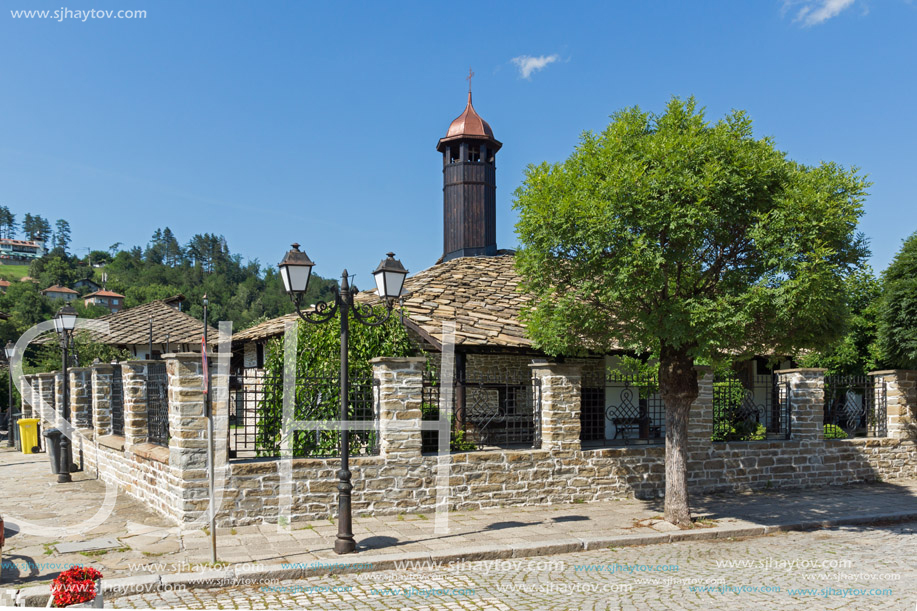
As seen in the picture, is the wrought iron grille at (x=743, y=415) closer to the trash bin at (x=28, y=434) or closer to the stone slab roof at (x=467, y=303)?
the stone slab roof at (x=467, y=303)

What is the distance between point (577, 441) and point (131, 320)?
20758 mm

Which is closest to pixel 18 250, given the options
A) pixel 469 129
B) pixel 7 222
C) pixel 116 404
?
pixel 7 222

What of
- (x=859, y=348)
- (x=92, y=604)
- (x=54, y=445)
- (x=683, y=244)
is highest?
(x=683, y=244)

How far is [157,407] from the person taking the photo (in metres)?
10.3

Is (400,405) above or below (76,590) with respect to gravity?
above

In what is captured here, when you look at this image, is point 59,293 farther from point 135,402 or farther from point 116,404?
point 135,402

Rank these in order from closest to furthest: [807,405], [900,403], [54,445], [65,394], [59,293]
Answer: [54,445], [807,405], [65,394], [900,403], [59,293]

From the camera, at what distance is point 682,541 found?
27.3ft

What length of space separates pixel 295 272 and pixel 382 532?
340cm

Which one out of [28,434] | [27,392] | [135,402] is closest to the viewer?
[135,402]

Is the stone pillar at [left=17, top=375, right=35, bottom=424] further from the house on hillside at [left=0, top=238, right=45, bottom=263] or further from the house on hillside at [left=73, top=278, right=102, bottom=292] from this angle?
the house on hillside at [left=0, top=238, right=45, bottom=263]

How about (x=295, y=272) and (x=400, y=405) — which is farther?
(x=400, y=405)

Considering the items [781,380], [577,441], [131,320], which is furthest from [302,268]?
[131,320]

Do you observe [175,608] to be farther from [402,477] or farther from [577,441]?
[577,441]
